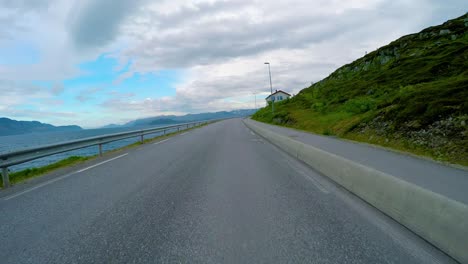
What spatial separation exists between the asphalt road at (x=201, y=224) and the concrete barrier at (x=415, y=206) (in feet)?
0.48

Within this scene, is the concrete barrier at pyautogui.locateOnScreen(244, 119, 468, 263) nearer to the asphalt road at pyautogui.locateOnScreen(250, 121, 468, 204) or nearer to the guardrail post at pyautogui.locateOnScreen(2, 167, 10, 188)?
the asphalt road at pyautogui.locateOnScreen(250, 121, 468, 204)

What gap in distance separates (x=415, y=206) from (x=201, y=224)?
3.01 meters

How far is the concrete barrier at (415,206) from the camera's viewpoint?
267cm

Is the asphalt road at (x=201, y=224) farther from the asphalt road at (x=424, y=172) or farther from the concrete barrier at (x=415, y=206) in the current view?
the asphalt road at (x=424, y=172)

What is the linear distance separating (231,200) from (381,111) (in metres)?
12.9

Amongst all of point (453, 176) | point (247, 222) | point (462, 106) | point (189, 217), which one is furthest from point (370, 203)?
point (462, 106)

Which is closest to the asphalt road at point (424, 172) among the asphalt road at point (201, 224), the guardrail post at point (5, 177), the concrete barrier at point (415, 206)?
the concrete barrier at point (415, 206)

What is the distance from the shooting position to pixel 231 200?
469cm

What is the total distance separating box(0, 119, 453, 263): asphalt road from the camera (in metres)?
2.87

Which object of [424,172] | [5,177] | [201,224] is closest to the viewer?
[201,224]

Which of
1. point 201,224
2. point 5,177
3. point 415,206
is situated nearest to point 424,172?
point 415,206

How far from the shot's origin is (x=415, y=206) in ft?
11.0

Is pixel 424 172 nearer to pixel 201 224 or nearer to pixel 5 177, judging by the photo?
pixel 201 224

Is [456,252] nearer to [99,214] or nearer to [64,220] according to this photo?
[99,214]
